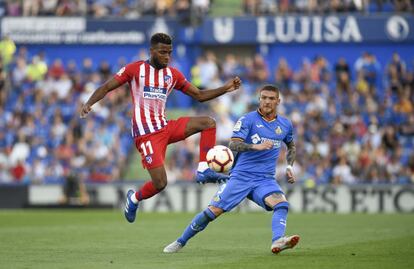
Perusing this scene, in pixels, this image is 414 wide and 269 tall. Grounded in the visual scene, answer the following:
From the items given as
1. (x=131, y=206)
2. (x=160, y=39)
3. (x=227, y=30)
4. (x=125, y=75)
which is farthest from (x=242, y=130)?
(x=227, y=30)

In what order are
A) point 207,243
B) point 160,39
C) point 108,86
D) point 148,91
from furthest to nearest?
point 207,243 < point 148,91 < point 160,39 < point 108,86

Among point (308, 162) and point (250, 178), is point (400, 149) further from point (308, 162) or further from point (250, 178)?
point (250, 178)

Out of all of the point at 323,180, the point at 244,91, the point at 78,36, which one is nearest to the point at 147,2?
the point at 78,36

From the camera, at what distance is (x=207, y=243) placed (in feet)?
46.7

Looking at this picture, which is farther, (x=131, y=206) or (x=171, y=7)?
(x=171, y=7)

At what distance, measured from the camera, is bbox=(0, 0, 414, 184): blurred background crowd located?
27484 millimetres

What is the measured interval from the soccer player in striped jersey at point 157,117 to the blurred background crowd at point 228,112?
13702 mm

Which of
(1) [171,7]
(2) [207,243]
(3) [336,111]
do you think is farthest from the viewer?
(1) [171,7]

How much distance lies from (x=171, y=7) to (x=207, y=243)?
18.9 metres

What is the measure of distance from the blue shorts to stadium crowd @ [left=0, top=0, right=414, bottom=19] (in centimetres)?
2010

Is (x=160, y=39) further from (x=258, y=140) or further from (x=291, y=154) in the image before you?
(x=291, y=154)

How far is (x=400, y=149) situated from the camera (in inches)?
1080

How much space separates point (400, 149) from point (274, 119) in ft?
52.9

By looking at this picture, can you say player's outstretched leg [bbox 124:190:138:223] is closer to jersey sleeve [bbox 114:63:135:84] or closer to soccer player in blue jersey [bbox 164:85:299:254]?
soccer player in blue jersey [bbox 164:85:299:254]
